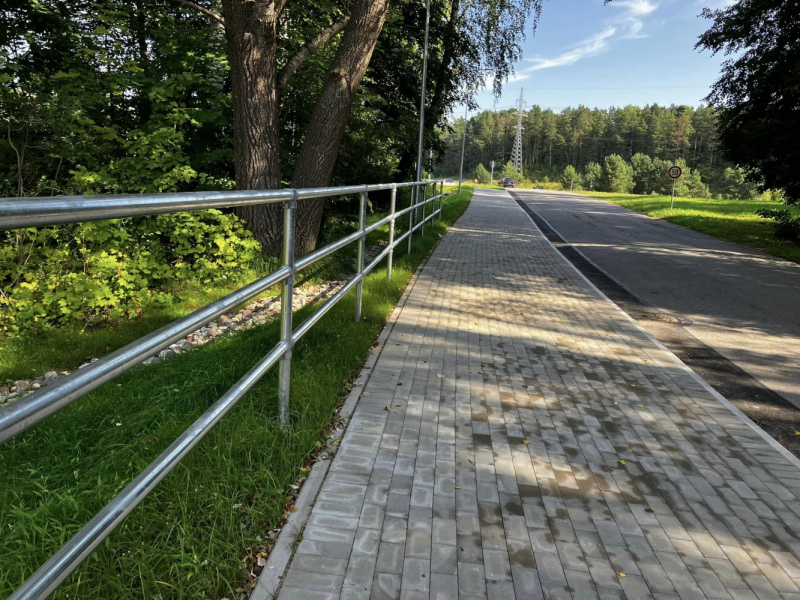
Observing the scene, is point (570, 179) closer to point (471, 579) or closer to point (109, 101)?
point (109, 101)

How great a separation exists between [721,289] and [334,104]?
6.84 m

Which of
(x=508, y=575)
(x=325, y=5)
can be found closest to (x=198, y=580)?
(x=508, y=575)

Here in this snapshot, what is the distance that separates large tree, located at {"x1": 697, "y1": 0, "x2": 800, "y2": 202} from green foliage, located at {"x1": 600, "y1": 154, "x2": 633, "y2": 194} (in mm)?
89013

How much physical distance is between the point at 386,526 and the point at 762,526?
1.80m

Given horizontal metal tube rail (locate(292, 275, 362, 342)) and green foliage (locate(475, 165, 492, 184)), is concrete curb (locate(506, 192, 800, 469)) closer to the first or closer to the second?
horizontal metal tube rail (locate(292, 275, 362, 342))

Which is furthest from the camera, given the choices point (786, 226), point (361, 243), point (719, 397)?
point (786, 226)

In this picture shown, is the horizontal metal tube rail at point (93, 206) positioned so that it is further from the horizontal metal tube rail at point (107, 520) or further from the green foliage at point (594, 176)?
the green foliage at point (594, 176)

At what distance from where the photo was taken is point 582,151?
13312cm

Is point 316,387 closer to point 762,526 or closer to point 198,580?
point 198,580

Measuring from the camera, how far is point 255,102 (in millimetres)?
7910

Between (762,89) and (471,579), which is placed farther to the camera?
(762,89)

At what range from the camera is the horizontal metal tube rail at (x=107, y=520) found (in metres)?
1.31

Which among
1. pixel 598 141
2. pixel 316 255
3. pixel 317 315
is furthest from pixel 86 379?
pixel 598 141

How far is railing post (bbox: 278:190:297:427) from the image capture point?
9.45 feet
